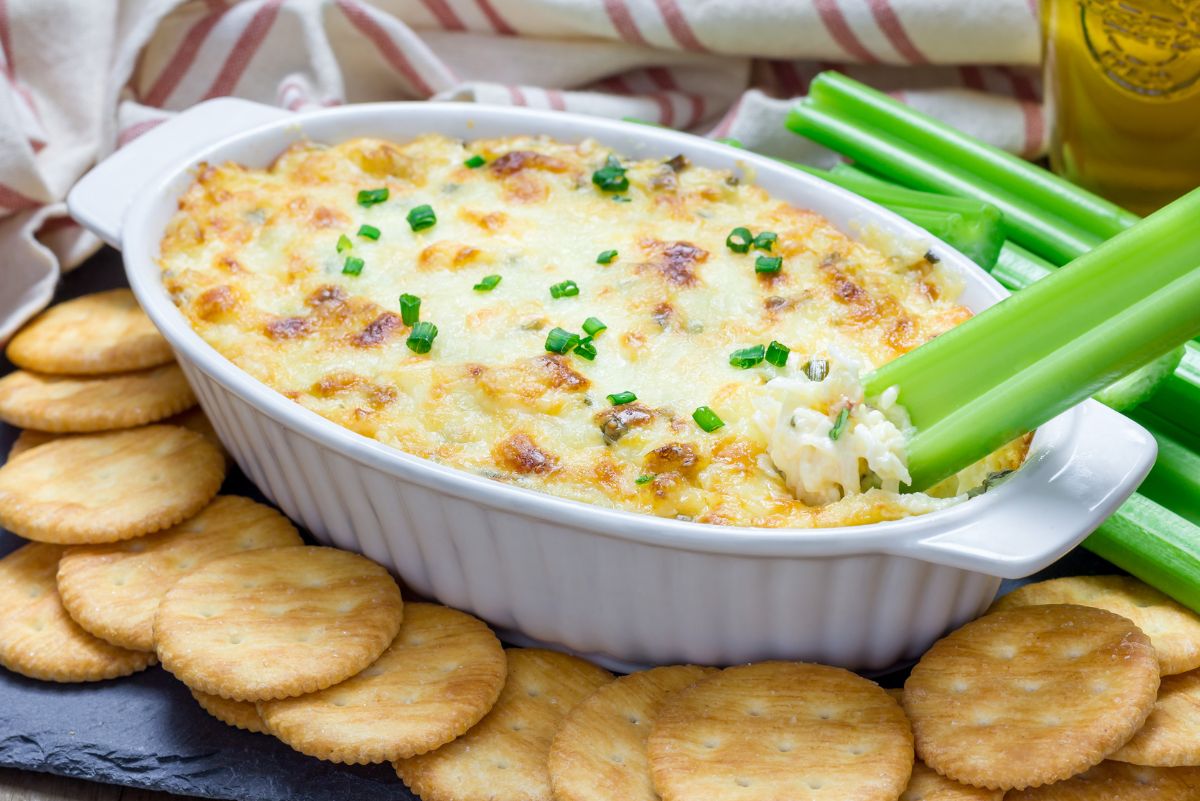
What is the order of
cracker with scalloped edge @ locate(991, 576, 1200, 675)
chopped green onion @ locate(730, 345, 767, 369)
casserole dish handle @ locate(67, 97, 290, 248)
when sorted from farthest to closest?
casserole dish handle @ locate(67, 97, 290, 248) → chopped green onion @ locate(730, 345, 767, 369) → cracker with scalloped edge @ locate(991, 576, 1200, 675)

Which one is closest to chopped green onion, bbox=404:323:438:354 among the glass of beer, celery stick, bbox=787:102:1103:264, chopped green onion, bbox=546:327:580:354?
chopped green onion, bbox=546:327:580:354

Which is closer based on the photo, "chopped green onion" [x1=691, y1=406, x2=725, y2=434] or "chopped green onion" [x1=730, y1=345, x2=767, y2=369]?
"chopped green onion" [x1=691, y1=406, x2=725, y2=434]

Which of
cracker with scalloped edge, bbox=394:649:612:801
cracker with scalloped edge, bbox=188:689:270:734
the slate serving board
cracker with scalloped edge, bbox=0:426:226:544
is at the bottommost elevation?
the slate serving board

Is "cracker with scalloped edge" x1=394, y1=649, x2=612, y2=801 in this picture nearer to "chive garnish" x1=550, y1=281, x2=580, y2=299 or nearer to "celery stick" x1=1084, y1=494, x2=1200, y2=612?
"chive garnish" x1=550, y1=281, x2=580, y2=299

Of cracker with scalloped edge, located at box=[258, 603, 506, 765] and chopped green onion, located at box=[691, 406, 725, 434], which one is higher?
chopped green onion, located at box=[691, 406, 725, 434]

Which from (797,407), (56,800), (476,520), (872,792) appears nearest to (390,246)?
(476,520)
